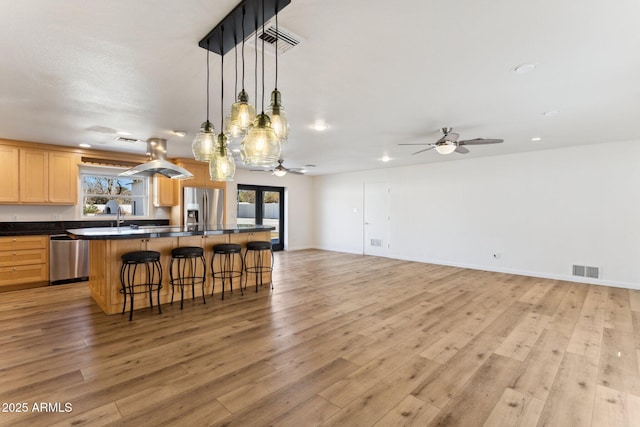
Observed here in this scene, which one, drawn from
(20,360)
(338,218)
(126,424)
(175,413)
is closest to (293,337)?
(175,413)

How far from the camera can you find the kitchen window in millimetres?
6191

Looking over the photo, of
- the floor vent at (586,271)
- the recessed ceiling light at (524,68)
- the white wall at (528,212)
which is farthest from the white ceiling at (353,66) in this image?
the floor vent at (586,271)

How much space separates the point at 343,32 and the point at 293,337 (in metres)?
2.80

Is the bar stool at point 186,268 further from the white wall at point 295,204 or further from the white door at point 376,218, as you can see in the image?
the white door at point 376,218

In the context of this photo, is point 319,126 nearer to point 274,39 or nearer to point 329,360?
point 274,39

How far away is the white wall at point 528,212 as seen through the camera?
528 centimetres

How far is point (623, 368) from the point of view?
8.50ft

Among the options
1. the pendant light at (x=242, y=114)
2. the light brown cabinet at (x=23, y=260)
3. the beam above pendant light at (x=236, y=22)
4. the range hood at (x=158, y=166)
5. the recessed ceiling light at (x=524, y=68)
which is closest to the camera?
the beam above pendant light at (x=236, y=22)

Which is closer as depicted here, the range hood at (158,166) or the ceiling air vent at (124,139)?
the range hood at (158,166)

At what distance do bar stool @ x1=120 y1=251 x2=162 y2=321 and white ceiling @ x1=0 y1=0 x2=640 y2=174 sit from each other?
1790 mm

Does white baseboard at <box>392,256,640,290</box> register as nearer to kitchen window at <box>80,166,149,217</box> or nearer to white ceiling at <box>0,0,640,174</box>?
white ceiling at <box>0,0,640,174</box>

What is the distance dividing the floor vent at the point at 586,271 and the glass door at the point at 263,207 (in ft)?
22.6

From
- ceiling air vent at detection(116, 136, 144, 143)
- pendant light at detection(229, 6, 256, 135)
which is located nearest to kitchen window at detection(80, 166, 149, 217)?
ceiling air vent at detection(116, 136, 144, 143)

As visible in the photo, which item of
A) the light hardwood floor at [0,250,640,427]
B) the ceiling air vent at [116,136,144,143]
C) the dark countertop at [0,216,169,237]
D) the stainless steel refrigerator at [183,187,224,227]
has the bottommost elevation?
Result: the light hardwood floor at [0,250,640,427]
